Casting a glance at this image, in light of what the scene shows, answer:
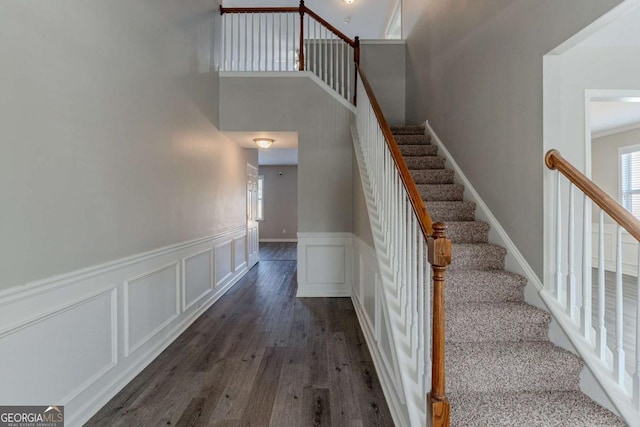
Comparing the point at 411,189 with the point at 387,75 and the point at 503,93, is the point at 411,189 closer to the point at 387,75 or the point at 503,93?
the point at 503,93

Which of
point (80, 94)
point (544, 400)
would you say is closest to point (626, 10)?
point (544, 400)

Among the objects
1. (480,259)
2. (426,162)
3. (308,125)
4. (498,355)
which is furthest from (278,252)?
(498,355)

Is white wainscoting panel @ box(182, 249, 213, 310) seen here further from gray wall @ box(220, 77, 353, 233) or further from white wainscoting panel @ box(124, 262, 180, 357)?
gray wall @ box(220, 77, 353, 233)

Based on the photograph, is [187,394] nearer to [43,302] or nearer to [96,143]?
[43,302]

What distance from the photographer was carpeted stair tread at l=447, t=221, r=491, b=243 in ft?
8.29

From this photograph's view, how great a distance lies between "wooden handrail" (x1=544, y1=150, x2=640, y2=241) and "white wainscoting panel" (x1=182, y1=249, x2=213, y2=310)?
124 inches

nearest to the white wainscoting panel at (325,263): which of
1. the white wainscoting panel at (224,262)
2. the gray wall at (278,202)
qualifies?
the white wainscoting panel at (224,262)

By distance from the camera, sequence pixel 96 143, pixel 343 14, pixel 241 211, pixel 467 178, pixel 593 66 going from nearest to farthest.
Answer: pixel 96 143, pixel 593 66, pixel 467 178, pixel 241 211, pixel 343 14

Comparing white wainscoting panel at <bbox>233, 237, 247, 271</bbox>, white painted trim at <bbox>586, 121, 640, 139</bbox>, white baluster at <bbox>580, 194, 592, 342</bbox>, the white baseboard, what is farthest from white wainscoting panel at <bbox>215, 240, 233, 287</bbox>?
white painted trim at <bbox>586, 121, 640, 139</bbox>

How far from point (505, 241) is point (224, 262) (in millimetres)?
3435

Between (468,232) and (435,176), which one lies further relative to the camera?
(435,176)

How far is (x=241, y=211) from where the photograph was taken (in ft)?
16.5

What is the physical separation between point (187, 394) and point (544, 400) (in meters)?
2.10

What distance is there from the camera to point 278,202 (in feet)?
33.3
